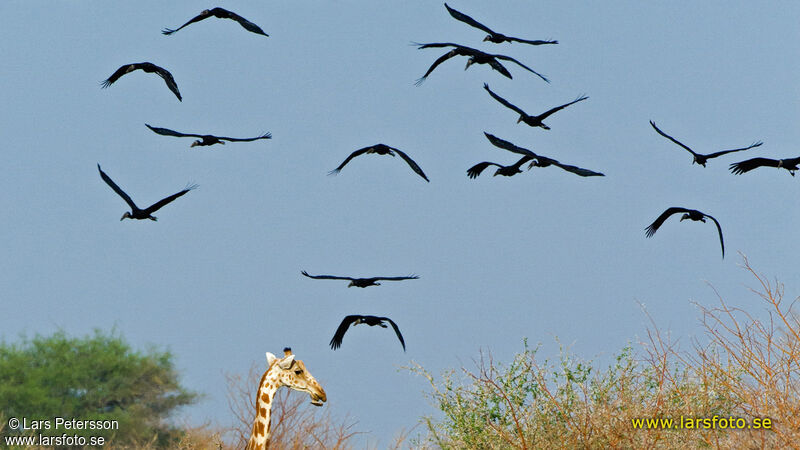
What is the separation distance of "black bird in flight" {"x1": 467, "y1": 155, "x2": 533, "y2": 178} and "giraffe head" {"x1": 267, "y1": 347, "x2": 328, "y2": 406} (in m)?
5.27

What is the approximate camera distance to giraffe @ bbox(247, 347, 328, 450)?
991 cm

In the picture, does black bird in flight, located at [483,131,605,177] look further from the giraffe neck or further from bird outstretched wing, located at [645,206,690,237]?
the giraffe neck

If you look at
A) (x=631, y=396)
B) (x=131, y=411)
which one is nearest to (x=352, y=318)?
(x=631, y=396)

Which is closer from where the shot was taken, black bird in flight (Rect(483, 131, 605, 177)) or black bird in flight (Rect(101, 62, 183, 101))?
black bird in flight (Rect(483, 131, 605, 177))

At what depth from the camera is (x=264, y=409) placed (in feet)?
33.5

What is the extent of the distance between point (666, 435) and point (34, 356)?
22140mm

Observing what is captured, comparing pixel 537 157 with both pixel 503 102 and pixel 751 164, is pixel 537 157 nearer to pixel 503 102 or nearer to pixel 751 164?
pixel 503 102

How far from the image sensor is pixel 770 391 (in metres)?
11.4

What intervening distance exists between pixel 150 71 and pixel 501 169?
558 centimetres

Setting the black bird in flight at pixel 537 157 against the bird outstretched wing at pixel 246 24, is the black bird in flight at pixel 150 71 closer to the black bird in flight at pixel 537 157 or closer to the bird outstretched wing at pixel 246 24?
the bird outstretched wing at pixel 246 24

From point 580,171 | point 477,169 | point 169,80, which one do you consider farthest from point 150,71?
point 580,171

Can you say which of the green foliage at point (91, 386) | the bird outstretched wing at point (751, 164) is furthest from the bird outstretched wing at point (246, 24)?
the green foliage at point (91, 386)

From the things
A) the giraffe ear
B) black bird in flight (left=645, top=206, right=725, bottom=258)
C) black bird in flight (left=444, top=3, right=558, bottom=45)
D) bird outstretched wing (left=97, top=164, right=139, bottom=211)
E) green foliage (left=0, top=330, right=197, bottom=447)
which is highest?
green foliage (left=0, top=330, right=197, bottom=447)

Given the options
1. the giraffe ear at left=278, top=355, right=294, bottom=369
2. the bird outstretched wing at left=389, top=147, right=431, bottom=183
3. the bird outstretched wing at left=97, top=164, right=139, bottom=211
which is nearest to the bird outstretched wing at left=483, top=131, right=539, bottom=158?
the bird outstretched wing at left=389, top=147, right=431, bottom=183
